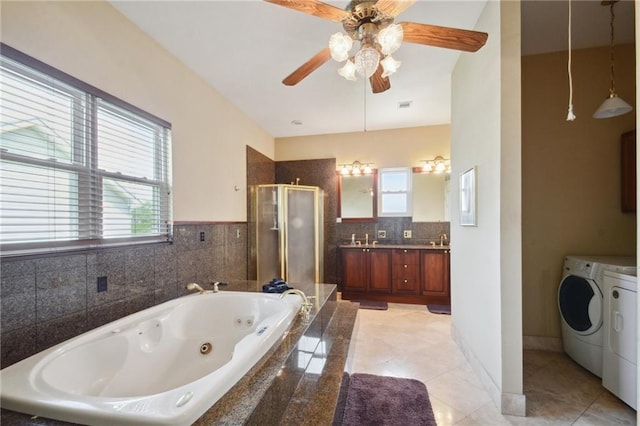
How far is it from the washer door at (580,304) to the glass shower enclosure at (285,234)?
290 cm

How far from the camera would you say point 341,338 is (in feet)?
6.78

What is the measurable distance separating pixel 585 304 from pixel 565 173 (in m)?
1.18

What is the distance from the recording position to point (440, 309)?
3.65 m

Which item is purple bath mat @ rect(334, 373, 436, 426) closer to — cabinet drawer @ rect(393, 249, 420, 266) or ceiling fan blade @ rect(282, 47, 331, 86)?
cabinet drawer @ rect(393, 249, 420, 266)

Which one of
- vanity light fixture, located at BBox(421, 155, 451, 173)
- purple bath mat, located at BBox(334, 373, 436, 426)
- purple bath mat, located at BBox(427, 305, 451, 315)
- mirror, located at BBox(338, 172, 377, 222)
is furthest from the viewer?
mirror, located at BBox(338, 172, 377, 222)

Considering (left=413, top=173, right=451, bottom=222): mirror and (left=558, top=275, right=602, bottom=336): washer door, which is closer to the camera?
(left=558, top=275, right=602, bottom=336): washer door

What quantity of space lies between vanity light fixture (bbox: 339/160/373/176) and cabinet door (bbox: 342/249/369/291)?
1343 millimetres

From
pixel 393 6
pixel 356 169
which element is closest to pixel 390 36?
pixel 393 6

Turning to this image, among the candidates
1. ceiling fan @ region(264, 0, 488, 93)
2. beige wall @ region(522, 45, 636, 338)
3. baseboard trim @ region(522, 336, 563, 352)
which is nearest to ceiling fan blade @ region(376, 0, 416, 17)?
ceiling fan @ region(264, 0, 488, 93)

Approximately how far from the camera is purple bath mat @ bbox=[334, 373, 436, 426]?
1620mm

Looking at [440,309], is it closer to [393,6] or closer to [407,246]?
[407,246]

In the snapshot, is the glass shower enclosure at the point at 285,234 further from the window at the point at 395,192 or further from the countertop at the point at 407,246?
the window at the point at 395,192

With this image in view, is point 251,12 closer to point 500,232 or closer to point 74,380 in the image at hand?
point 500,232

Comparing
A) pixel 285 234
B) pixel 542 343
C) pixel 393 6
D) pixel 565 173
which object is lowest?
pixel 542 343
